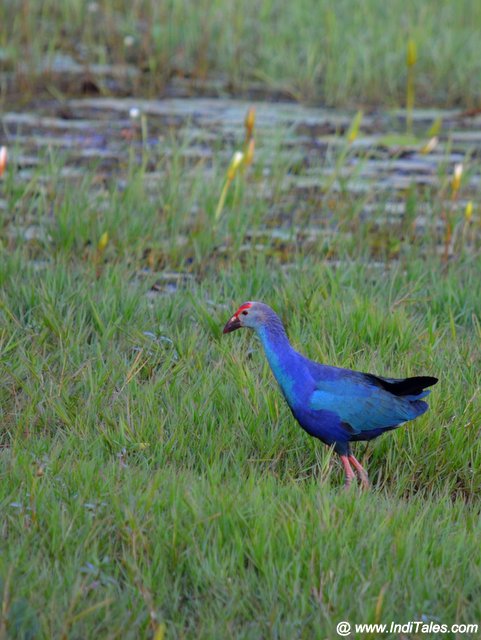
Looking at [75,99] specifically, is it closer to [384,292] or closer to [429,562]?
[384,292]

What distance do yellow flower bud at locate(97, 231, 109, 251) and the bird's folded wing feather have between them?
196 cm

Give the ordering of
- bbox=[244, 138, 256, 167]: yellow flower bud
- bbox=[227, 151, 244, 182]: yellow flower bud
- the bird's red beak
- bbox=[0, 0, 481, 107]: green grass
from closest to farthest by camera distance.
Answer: the bird's red beak
bbox=[227, 151, 244, 182]: yellow flower bud
bbox=[244, 138, 256, 167]: yellow flower bud
bbox=[0, 0, 481, 107]: green grass

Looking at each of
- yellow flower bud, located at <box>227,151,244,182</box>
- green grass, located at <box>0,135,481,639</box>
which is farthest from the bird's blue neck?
yellow flower bud, located at <box>227,151,244,182</box>

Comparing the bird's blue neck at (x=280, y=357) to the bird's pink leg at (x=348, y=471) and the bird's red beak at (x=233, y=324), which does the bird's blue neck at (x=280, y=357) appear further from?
the bird's pink leg at (x=348, y=471)

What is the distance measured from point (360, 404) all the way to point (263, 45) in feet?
19.6

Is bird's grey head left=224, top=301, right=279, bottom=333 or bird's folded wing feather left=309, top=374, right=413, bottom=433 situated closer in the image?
bird's folded wing feather left=309, top=374, right=413, bottom=433

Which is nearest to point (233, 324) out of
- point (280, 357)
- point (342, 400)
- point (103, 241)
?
point (280, 357)

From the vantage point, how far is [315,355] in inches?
166

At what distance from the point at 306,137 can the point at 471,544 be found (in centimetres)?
504

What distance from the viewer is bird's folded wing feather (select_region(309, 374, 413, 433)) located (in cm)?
335

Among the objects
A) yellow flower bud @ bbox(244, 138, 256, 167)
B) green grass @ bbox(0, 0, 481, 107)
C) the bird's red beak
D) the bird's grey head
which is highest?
green grass @ bbox(0, 0, 481, 107)

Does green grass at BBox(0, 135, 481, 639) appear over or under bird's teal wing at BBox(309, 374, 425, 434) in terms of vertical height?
under

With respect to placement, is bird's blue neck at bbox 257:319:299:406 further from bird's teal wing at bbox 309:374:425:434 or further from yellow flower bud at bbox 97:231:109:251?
yellow flower bud at bbox 97:231:109:251

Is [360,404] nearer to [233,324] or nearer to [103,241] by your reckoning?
[233,324]
